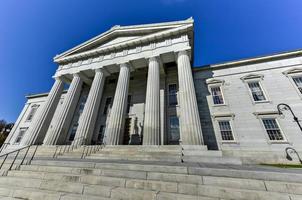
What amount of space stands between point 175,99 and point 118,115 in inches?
260

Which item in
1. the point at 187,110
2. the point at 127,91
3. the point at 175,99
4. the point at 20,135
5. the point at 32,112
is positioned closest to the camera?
the point at 187,110

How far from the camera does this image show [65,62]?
17953mm

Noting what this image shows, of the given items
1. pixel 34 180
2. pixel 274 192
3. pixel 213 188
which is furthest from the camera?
pixel 34 180

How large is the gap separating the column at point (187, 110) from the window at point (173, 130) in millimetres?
3243

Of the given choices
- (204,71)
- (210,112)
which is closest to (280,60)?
(204,71)

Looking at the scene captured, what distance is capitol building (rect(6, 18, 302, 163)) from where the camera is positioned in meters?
10.3

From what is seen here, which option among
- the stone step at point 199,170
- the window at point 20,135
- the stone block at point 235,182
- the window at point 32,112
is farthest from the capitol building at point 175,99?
the window at point 32,112

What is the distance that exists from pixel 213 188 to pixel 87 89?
20.4m

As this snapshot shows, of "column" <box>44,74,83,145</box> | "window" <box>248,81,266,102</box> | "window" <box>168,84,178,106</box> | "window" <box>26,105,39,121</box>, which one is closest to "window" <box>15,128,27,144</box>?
"window" <box>26,105,39,121</box>

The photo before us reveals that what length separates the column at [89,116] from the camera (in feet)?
38.3

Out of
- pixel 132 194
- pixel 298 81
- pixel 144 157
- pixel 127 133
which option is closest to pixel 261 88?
pixel 298 81

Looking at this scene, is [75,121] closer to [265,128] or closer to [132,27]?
[132,27]

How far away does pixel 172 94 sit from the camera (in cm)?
1521

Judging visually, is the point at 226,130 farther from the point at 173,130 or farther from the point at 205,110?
the point at 173,130
